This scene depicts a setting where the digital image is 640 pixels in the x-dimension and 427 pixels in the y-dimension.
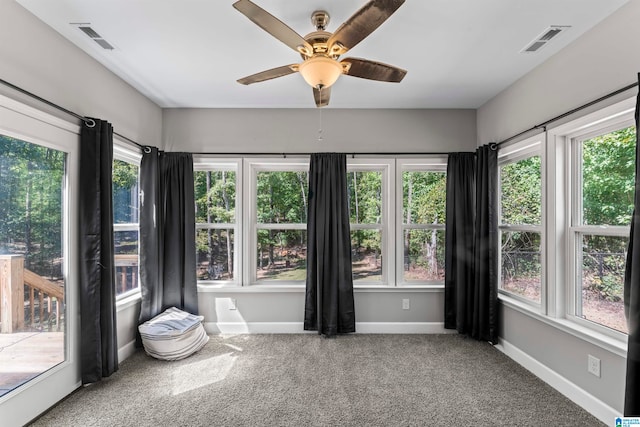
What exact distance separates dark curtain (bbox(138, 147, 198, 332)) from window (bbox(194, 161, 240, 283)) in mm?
246

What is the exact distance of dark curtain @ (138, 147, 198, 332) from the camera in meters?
3.62

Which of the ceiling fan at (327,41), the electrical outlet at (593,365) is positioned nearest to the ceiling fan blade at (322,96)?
the ceiling fan at (327,41)

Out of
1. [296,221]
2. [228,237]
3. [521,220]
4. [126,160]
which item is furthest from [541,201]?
[126,160]

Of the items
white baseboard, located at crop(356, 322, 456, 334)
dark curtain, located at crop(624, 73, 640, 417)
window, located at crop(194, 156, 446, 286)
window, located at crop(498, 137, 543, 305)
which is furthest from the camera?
window, located at crop(194, 156, 446, 286)

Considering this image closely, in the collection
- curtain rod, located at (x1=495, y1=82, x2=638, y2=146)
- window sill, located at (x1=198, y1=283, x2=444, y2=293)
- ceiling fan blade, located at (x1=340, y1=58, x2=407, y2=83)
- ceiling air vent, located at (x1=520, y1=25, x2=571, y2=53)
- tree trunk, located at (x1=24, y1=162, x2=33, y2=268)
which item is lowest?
window sill, located at (x1=198, y1=283, x2=444, y2=293)

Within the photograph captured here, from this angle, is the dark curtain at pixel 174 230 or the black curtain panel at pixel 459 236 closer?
the dark curtain at pixel 174 230

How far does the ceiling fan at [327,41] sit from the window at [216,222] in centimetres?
200

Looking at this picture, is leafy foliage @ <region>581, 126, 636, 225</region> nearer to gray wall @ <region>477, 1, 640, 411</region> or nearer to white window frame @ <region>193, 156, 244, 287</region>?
gray wall @ <region>477, 1, 640, 411</region>

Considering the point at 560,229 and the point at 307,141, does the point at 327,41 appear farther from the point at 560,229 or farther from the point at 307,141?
the point at 560,229

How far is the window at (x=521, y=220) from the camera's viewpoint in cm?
304

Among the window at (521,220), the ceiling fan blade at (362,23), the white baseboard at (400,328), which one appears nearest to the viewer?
the ceiling fan blade at (362,23)

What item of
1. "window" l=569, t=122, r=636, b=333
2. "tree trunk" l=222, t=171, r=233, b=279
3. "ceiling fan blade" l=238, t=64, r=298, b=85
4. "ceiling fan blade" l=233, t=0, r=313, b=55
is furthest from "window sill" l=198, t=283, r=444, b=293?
"ceiling fan blade" l=233, t=0, r=313, b=55

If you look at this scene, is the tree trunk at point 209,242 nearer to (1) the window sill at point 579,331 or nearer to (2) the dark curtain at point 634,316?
(1) the window sill at point 579,331

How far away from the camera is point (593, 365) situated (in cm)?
→ 230
